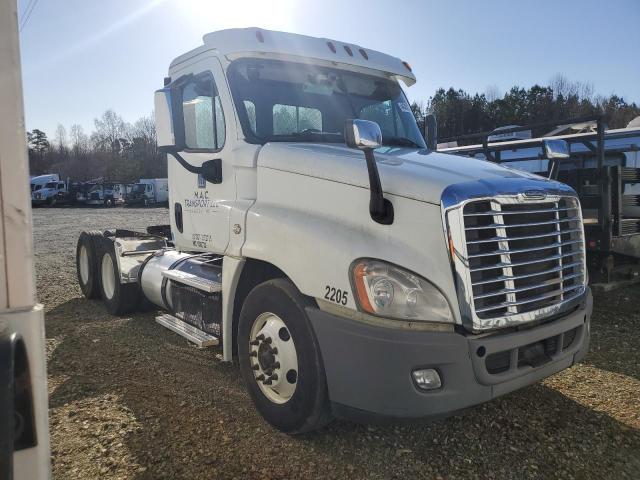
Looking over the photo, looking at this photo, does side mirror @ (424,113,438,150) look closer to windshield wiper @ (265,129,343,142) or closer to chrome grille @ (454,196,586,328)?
windshield wiper @ (265,129,343,142)

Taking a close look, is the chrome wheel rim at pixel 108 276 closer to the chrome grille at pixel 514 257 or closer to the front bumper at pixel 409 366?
the front bumper at pixel 409 366

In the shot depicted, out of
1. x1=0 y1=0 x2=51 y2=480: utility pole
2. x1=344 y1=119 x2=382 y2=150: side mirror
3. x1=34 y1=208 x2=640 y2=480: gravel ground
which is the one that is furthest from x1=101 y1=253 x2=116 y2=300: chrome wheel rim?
x1=0 y1=0 x2=51 y2=480: utility pole

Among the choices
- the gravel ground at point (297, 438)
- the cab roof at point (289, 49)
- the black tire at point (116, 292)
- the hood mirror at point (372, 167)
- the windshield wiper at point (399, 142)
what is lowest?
the gravel ground at point (297, 438)

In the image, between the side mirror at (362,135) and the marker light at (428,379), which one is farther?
the side mirror at (362,135)

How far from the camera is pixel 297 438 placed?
3.41m

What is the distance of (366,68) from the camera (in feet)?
15.3

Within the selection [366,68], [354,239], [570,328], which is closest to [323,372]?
[354,239]

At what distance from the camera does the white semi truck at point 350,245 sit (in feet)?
9.06

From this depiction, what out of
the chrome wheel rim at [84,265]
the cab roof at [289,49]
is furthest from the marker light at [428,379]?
the chrome wheel rim at [84,265]

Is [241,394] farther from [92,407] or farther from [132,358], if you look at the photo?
[132,358]

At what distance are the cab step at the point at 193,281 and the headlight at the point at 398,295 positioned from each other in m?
1.75

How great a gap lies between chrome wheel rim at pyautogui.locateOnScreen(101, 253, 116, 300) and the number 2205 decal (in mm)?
4869

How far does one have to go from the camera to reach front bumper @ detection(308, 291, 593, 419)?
8.87 feet

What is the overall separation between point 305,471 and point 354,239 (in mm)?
1456
